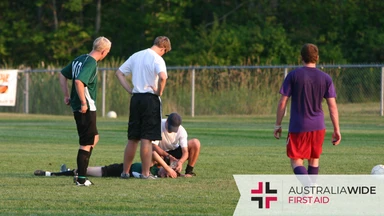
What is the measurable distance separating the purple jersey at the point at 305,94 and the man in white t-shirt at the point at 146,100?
273 centimetres

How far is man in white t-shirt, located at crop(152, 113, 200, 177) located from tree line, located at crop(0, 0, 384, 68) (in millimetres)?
30597

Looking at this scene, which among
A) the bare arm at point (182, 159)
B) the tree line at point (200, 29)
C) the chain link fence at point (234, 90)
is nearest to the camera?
the bare arm at point (182, 159)

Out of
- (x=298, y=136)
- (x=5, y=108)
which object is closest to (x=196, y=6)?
(x=5, y=108)

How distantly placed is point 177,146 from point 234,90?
77.2 feet

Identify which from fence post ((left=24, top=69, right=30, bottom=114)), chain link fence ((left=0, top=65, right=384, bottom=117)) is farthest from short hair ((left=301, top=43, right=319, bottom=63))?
fence post ((left=24, top=69, right=30, bottom=114))

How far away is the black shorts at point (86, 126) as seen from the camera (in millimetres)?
11773

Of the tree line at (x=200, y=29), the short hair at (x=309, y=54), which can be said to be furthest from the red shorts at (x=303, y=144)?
the tree line at (x=200, y=29)

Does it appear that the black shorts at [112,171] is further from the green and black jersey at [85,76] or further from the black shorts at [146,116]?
the green and black jersey at [85,76]

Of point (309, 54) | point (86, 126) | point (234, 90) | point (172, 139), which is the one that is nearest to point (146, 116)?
point (172, 139)

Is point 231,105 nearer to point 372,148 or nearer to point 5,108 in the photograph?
point 5,108

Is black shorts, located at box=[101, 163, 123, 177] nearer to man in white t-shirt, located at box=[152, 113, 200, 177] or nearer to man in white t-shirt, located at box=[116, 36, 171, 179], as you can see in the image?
man in white t-shirt, located at box=[116, 36, 171, 179]

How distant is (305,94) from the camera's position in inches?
400

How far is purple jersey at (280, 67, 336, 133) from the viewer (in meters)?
10.2

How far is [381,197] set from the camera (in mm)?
10188
